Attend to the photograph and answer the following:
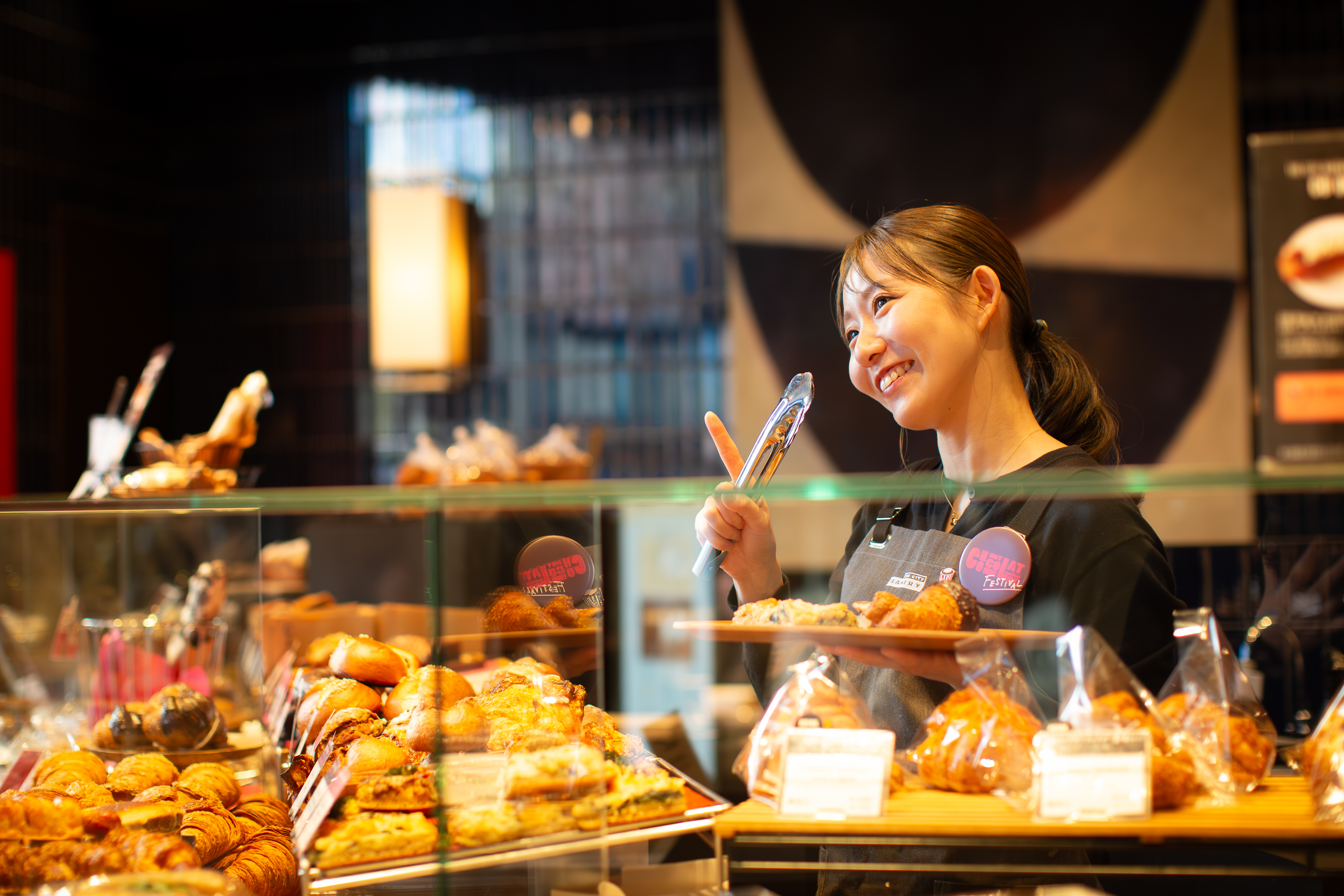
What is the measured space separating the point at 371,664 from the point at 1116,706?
2.78 feet

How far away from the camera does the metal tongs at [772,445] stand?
1004 millimetres

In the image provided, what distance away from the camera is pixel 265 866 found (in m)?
1.03

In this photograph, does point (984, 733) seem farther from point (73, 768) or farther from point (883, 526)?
point (73, 768)

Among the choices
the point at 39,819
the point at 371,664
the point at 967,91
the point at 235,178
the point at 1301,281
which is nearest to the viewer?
the point at 39,819

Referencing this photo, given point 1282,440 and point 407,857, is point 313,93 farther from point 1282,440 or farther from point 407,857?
point 407,857

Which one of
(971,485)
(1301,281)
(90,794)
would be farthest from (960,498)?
(1301,281)

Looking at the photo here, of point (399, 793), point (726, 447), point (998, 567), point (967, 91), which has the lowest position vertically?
point (399, 793)

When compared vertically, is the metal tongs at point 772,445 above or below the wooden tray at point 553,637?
above

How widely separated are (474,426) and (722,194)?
175 cm

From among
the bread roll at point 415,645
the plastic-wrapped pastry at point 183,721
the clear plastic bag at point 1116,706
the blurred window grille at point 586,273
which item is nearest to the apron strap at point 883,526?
→ the clear plastic bag at point 1116,706

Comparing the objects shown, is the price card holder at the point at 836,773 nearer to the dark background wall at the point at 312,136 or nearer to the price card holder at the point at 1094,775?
the price card holder at the point at 1094,775

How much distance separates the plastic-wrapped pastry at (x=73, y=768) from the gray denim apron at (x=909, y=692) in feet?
2.86

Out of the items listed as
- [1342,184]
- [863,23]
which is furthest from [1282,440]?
[863,23]

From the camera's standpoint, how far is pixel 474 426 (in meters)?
5.42
